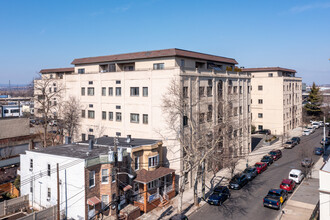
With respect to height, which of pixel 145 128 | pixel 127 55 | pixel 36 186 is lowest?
pixel 36 186

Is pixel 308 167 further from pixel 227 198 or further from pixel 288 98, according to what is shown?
pixel 288 98

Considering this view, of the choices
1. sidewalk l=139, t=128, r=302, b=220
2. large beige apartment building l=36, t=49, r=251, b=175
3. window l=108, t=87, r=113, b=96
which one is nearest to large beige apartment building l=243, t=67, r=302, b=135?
large beige apartment building l=36, t=49, r=251, b=175

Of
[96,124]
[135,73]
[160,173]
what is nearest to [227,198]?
[160,173]

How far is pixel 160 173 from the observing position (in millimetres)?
29484

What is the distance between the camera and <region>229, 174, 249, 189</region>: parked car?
3309cm

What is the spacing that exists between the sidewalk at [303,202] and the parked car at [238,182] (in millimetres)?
5881

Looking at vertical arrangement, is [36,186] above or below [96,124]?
below

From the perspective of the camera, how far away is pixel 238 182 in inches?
1315

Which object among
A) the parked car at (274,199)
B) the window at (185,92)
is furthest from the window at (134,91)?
the parked car at (274,199)

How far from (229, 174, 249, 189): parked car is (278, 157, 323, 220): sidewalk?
588 centimetres

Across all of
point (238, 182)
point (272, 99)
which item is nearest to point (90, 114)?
point (238, 182)

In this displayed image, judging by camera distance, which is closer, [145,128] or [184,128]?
[184,128]

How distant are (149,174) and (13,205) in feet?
46.7

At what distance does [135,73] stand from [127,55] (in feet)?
23.6
